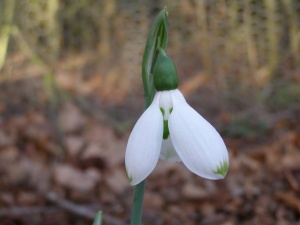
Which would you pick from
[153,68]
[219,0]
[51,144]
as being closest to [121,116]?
[51,144]

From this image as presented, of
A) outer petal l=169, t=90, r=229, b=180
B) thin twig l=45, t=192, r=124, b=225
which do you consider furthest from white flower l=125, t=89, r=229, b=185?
thin twig l=45, t=192, r=124, b=225

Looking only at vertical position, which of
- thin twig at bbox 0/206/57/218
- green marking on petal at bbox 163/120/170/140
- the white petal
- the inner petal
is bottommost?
thin twig at bbox 0/206/57/218

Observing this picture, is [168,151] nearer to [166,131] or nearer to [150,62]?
[166,131]

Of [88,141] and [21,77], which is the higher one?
[21,77]

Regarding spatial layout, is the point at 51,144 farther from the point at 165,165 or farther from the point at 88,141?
the point at 165,165

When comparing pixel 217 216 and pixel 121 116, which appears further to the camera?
pixel 121 116

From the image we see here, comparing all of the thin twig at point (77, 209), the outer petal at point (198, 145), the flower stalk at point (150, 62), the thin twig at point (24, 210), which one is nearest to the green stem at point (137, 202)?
the flower stalk at point (150, 62)

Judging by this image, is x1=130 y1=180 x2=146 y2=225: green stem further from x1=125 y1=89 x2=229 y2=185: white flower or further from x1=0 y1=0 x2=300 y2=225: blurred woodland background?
x1=0 y1=0 x2=300 y2=225: blurred woodland background

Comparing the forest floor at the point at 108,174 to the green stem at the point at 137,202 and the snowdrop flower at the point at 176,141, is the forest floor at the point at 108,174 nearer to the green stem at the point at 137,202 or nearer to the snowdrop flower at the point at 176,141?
the green stem at the point at 137,202
